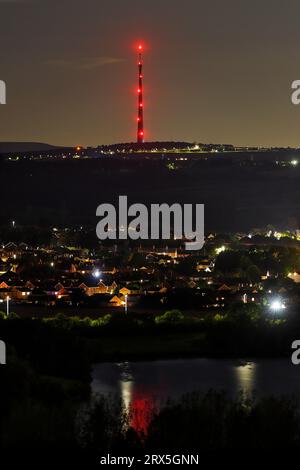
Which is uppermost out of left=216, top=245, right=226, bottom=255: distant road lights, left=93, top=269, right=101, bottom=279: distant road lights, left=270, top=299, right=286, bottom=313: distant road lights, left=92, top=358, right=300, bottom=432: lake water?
left=216, top=245, right=226, bottom=255: distant road lights

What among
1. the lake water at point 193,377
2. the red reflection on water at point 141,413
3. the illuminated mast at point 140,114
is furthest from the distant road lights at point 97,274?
the illuminated mast at point 140,114

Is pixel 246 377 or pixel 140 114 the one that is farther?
pixel 140 114

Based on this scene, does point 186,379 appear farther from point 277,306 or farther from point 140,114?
point 140,114

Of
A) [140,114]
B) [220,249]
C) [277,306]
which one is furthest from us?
[140,114]

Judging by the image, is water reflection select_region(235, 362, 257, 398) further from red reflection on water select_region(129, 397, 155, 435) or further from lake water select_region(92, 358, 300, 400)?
red reflection on water select_region(129, 397, 155, 435)

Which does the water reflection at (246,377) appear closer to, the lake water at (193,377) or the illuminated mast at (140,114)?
the lake water at (193,377)

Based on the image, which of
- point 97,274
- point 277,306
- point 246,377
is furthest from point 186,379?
point 97,274

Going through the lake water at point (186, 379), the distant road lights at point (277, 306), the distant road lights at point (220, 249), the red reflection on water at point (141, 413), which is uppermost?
the distant road lights at point (220, 249)

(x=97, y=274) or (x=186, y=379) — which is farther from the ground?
(x=97, y=274)

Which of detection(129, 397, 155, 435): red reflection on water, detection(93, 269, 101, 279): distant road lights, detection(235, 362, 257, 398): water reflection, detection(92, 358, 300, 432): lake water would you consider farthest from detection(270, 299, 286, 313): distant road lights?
detection(129, 397, 155, 435): red reflection on water

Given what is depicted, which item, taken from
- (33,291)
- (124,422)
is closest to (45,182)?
(33,291)

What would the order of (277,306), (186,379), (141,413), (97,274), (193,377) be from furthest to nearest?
(97,274) < (277,306) < (193,377) < (186,379) < (141,413)

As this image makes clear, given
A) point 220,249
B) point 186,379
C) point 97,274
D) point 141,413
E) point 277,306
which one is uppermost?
point 220,249

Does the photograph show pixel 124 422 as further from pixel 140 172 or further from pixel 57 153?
pixel 57 153
